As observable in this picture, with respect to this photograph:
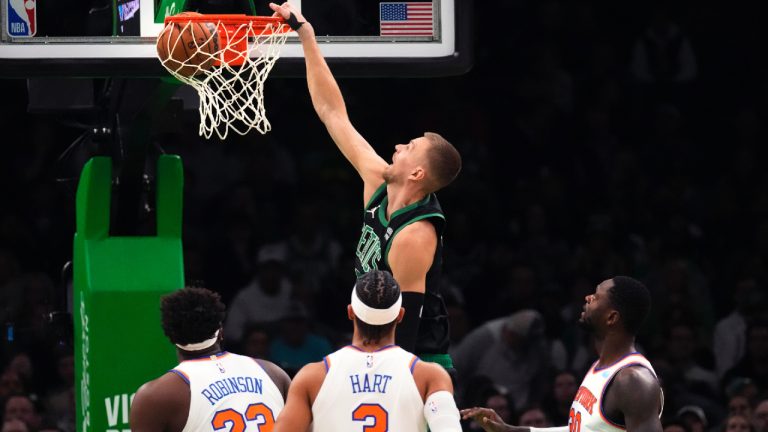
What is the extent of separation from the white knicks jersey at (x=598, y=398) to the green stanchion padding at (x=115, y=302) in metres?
2.43

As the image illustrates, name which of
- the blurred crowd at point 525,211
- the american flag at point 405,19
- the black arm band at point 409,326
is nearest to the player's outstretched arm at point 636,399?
the black arm band at point 409,326

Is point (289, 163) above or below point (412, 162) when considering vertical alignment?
below

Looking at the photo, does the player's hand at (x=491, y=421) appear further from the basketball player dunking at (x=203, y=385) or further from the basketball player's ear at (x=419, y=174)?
the basketball player's ear at (x=419, y=174)

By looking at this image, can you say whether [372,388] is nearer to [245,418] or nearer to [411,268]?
[245,418]

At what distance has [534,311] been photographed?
10461mm

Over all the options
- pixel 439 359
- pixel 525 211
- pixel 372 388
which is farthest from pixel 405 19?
pixel 525 211

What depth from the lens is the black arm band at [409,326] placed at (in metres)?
6.03

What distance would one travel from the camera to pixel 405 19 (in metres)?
7.04

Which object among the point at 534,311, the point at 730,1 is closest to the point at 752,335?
the point at 534,311

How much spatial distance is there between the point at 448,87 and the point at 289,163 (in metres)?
1.57

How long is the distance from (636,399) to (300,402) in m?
1.34

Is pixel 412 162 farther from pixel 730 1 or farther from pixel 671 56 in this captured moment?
pixel 730 1

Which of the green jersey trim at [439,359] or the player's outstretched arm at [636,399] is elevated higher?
the player's outstretched arm at [636,399]

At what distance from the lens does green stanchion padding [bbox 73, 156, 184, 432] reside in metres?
7.44
